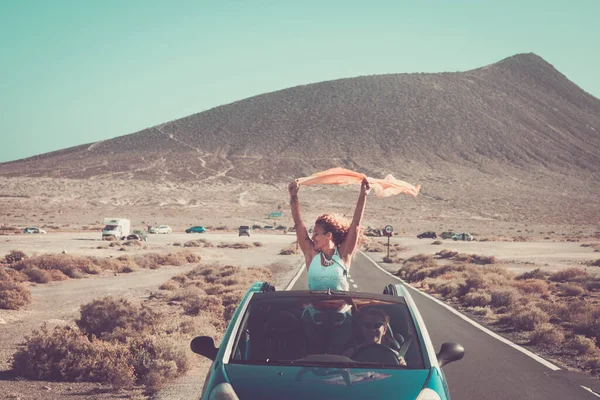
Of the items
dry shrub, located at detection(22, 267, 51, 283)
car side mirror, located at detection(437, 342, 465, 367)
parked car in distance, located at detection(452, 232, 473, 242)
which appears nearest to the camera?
car side mirror, located at detection(437, 342, 465, 367)

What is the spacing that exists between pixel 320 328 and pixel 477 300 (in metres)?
13.1

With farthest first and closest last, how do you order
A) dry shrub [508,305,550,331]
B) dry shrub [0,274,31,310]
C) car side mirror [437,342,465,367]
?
dry shrub [0,274,31,310] < dry shrub [508,305,550,331] < car side mirror [437,342,465,367]

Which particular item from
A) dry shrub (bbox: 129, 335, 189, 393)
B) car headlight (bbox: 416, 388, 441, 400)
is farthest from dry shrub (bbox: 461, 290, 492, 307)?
car headlight (bbox: 416, 388, 441, 400)

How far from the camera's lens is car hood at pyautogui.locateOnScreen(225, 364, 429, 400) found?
3736mm

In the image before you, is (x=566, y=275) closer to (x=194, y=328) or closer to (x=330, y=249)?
(x=194, y=328)

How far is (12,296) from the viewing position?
1538 cm

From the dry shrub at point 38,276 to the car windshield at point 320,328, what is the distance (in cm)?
1968

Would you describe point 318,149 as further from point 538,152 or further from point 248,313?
point 248,313

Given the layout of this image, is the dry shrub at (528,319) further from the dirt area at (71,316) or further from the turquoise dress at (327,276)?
the turquoise dress at (327,276)

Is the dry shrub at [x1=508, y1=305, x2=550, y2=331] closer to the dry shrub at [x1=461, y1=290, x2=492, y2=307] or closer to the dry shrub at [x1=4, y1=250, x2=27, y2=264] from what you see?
the dry shrub at [x1=461, y1=290, x2=492, y2=307]

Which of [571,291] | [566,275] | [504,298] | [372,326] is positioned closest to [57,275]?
[504,298]

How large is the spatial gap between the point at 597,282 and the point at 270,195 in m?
97.5

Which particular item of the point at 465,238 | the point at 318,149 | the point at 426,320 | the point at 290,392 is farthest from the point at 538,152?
the point at 290,392

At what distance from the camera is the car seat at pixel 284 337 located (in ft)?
15.2
